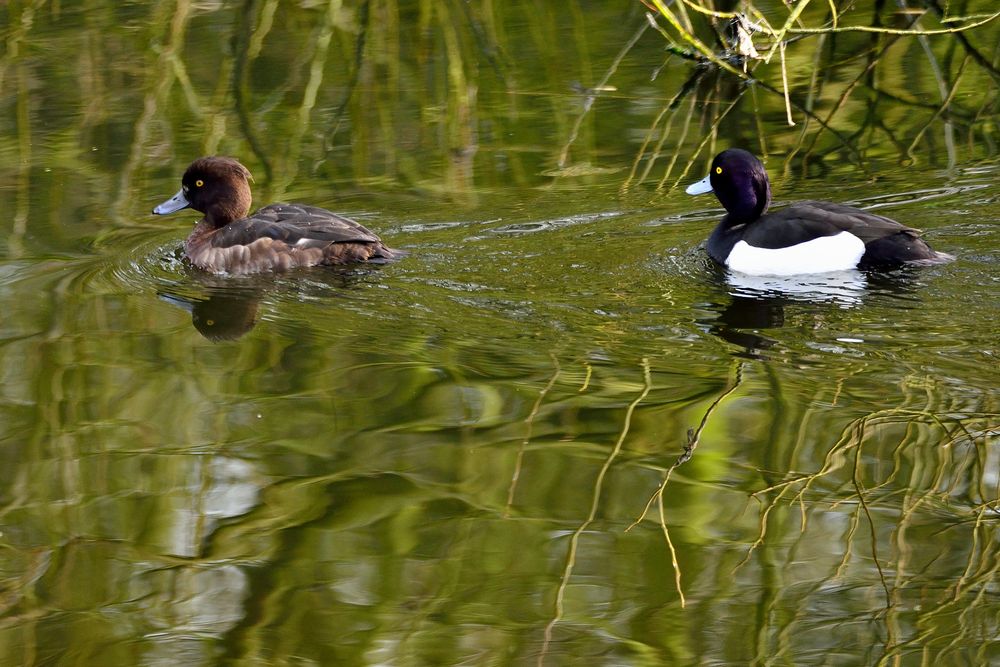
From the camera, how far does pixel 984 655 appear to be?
171 inches

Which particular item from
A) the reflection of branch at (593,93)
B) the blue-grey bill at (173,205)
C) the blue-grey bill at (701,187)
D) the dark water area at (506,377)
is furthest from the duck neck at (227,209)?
the blue-grey bill at (701,187)

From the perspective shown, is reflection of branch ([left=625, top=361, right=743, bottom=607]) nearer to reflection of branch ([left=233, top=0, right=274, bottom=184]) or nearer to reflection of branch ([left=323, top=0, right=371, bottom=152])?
reflection of branch ([left=233, top=0, right=274, bottom=184])

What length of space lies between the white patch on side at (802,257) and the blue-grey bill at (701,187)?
0.61 meters

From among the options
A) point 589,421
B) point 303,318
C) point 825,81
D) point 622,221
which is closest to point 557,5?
point 825,81

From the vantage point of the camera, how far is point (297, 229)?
8641 mm

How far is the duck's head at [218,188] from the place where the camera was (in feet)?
30.3

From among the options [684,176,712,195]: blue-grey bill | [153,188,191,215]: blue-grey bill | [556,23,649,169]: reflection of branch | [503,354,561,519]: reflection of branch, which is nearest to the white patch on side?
[684,176,712,195]: blue-grey bill

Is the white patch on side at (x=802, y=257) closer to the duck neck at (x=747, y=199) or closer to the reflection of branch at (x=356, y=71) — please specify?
the duck neck at (x=747, y=199)

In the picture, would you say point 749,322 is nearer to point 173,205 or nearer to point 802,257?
point 802,257

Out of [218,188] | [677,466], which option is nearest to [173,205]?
[218,188]

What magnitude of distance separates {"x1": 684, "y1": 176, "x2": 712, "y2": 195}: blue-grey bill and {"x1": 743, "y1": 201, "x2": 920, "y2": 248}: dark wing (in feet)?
1.85

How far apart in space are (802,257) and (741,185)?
0.72 metres

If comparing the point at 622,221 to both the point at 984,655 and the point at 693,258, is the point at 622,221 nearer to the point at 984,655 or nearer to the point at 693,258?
the point at 693,258

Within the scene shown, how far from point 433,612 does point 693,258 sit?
431 centimetres
